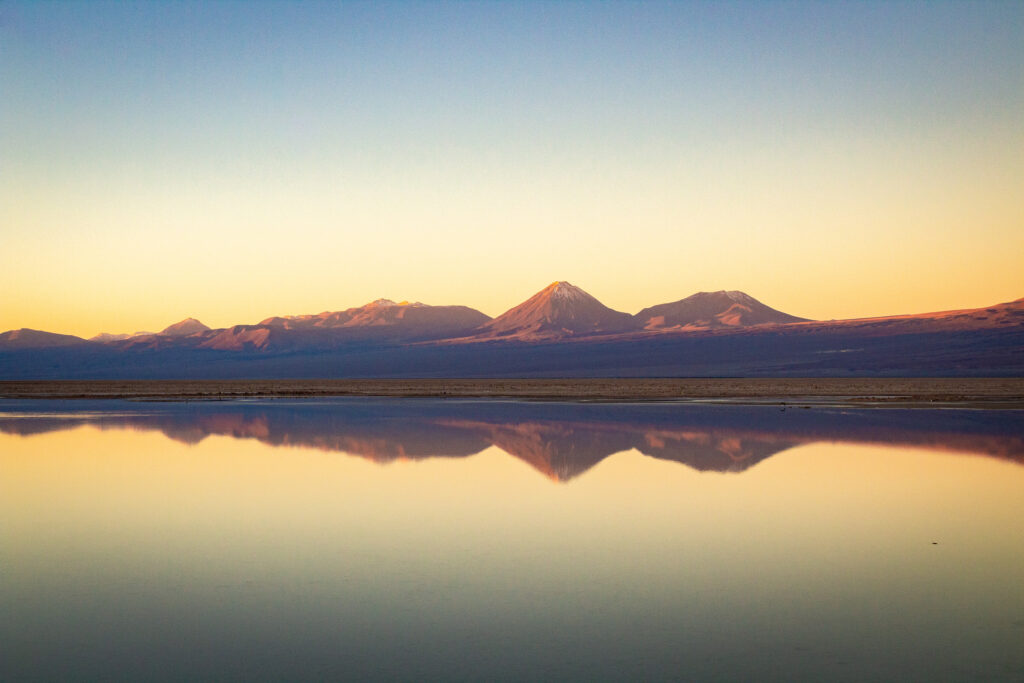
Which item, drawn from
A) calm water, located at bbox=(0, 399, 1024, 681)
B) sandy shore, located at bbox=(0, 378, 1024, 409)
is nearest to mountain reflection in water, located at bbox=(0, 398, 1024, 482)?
calm water, located at bbox=(0, 399, 1024, 681)

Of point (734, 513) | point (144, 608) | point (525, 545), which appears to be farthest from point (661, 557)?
point (144, 608)

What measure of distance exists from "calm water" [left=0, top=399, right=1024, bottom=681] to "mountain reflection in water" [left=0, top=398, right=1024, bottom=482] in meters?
0.48

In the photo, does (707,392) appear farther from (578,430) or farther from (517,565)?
(517,565)

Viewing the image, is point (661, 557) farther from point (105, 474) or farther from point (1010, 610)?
point (105, 474)

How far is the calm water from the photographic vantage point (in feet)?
21.8

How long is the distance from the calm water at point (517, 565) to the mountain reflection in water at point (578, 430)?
0.48m

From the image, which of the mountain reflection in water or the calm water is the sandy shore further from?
the calm water

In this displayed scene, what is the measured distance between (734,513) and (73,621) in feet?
28.1

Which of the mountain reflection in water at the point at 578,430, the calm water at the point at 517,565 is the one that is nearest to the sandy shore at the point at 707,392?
the mountain reflection in water at the point at 578,430

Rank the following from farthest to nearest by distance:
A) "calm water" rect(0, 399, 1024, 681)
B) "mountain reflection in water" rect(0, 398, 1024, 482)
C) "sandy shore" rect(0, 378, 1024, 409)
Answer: "sandy shore" rect(0, 378, 1024, 409) → "mountain reflection in water" rect(0, 398, 1024, 482) → "calm water" rect(0, 399, 1024, 681)

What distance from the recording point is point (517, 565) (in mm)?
9547

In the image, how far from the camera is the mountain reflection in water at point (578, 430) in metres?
20.5

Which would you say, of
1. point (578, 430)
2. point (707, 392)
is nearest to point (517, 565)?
point (578, 430)

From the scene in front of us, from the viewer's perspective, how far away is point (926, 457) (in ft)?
63.7
